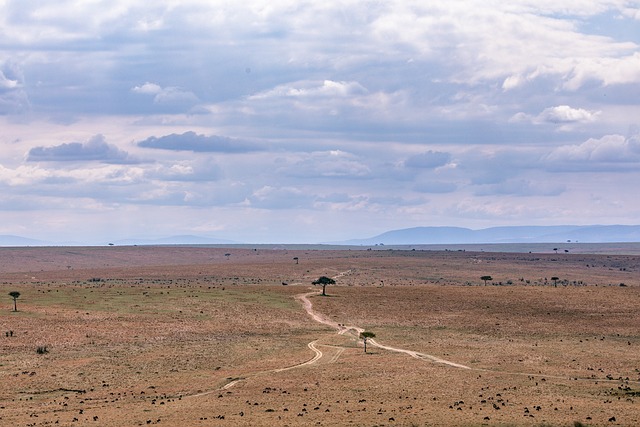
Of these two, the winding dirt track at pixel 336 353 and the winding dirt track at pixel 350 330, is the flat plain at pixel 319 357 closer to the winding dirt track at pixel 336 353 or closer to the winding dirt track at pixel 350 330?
the winding dirt track at pixel 336 353

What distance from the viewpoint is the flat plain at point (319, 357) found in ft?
161

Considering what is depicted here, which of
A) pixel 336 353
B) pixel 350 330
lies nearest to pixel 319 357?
pixel 336 353

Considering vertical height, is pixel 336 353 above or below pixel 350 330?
below

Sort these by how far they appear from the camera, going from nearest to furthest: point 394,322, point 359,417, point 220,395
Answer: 1. point 359,417
2. point 220,395
3. point 394,322

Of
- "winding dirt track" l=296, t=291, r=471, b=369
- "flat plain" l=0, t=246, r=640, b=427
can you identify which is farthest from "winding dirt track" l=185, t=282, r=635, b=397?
"flat plain" l=0, t=246, r=640, b=427

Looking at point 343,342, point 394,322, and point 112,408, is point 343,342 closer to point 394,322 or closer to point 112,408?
point 394,322

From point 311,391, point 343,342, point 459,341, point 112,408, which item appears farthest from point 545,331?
point 112,408

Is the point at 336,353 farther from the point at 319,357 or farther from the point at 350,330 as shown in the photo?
the point at 350,330

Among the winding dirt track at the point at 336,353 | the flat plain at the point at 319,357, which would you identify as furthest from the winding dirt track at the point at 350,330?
the flat plain at the point at 319,357

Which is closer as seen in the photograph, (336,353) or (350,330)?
(336,353)

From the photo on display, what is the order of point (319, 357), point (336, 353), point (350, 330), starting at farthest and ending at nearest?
point (350, 330) → point (336, 353) → point (319, 357)

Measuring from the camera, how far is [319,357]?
72.2 meters

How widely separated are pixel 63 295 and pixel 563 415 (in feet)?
273

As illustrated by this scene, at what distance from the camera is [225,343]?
8056 centimetres
